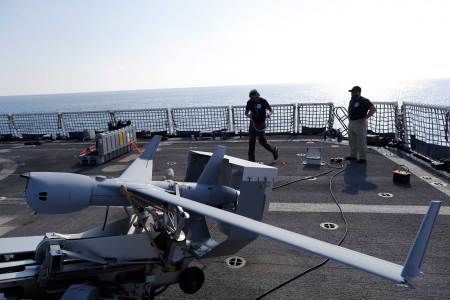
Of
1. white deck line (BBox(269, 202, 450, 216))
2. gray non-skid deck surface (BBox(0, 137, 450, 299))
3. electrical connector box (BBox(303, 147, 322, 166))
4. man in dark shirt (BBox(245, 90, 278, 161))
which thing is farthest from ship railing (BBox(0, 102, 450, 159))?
man in dark shirt (BBox(245, 90, 278, 161))

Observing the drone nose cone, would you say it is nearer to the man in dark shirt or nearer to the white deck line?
the white deck line

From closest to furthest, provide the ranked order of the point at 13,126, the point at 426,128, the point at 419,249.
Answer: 1. the point at 419,249
2. the point at 426,128
3. the point at 13,126

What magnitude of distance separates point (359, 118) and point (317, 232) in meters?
6.18

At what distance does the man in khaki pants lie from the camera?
1127cm

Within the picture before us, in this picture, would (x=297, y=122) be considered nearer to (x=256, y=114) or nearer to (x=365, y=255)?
(x=256, y=114)

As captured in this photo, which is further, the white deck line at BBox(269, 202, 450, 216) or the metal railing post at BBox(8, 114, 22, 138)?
the metal railing post at BBox(8, 114, 22, 138)

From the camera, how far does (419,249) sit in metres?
2.57

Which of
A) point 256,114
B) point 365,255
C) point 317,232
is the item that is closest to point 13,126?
point 256,114

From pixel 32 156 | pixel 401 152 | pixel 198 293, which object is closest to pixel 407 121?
pixel 401 152

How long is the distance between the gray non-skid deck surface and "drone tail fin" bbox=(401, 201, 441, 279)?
2.32 m

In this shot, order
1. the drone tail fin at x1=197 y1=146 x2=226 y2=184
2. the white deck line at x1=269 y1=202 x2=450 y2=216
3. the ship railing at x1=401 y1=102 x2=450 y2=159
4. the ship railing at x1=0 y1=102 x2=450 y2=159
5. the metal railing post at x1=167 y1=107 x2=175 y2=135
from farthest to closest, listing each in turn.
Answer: the metal railing post at x1=167 y1=107 x2=175 y2=135 < the ship railing at x1=0 y1=102 x2=450 y2=159 < the ship railing at x1=401 y1=102 x2=450 y2=159 < the white deck line at x1=269 y1=202 x2=450 y2=216 < the drone tail fin at x1=197 y1=146 x2=226 y2=184

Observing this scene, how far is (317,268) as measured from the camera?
529cm

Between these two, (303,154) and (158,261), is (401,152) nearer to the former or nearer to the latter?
(303,154)

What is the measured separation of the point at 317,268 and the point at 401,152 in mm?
9700
